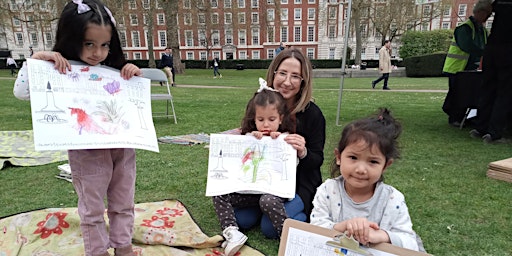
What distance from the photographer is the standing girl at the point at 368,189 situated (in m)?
1.51

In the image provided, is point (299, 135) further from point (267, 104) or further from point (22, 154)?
point (22, 154)

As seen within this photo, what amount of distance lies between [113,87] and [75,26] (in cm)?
40

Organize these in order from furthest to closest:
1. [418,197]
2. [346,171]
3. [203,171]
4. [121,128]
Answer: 1. [203,171]
2. [418,197]
3. [121,128]
4. [346,171]

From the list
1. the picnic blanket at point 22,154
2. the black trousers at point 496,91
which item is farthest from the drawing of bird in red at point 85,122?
the black trousers at point 496,91

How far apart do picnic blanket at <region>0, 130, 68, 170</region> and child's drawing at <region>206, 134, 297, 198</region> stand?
2909 mm

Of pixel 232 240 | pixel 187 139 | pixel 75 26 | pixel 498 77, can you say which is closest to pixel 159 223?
pixel 232 240

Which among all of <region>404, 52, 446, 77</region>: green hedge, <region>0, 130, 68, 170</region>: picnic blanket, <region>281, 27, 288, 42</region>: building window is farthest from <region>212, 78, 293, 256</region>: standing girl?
<region>281, 27, 288, 42</region>: building window

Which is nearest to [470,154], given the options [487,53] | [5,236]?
[487,53]

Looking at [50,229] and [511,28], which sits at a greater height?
[511,28]

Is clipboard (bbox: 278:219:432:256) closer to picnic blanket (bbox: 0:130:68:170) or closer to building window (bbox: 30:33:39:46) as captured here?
picnic blanket (bbox: 0:130:68:170)

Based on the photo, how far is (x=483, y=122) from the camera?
17.3 ft

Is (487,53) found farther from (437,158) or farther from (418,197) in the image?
(418,197)

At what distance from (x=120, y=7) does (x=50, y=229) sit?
2157cm

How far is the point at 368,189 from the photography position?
1.65 m
